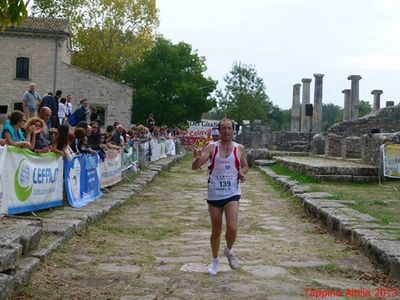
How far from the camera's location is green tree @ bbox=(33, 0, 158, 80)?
47.0 m

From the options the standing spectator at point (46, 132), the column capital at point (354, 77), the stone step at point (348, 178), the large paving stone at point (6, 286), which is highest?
the column capital at point (354, 77)

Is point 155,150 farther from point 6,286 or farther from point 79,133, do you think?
point 6,286

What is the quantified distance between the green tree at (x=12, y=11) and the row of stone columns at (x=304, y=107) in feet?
118

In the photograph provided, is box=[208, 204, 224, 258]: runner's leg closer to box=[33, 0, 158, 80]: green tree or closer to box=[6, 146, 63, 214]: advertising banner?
box=[6, 146, 63, 214]: advertising banner

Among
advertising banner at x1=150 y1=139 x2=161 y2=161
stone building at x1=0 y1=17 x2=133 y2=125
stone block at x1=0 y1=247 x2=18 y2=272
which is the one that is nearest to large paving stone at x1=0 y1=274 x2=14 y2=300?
stone block at x1=0 y1=247 x2=18 y2=272

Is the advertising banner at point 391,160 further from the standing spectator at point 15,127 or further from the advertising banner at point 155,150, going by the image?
the advertising banner at point 155,150

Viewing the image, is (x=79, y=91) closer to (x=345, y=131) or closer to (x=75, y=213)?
(x=345, y=131)

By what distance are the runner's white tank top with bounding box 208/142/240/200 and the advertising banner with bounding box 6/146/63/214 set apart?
3.09 m

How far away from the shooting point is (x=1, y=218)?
7113 millimetres

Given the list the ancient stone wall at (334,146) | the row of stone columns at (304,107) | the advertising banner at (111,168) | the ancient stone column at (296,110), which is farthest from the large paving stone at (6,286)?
the ancient stone column at (296,110)

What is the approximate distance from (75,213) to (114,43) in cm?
4013

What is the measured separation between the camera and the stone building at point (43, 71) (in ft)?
135

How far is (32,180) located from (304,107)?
37.6 metres

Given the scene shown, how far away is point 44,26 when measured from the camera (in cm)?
4125
